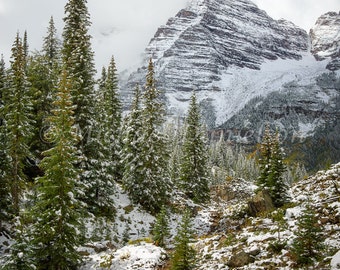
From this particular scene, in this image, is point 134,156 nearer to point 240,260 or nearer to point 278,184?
point 278,184

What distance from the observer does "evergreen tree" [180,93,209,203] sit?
42906 millimetres

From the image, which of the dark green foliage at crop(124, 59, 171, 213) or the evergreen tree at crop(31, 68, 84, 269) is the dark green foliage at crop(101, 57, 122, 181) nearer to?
the dark green foliage at crop(124, 59, 171, 213)

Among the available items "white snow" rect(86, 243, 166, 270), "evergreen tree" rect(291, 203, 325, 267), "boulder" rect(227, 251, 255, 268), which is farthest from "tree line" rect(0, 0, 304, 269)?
"evergreen tree" rect(291, 203, 325, 267)

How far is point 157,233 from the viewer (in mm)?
21453

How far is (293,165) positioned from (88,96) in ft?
630

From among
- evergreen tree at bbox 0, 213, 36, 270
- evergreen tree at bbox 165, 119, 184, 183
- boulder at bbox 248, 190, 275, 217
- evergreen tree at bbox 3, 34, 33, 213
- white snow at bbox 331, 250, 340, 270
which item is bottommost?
evergreen tree at bbox 165, 119, 184, 183

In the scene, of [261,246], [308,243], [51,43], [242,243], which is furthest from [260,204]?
[51,43]

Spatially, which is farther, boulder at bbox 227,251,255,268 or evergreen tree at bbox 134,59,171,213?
evergreen tree at bbox 134,59,171,213

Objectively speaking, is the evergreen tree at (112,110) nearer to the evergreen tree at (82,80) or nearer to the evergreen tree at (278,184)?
the evergreen tree at (82,80)

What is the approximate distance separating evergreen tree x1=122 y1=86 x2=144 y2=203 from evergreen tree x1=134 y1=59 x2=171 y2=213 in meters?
0.31

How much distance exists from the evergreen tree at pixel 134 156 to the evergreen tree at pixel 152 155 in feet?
1.00

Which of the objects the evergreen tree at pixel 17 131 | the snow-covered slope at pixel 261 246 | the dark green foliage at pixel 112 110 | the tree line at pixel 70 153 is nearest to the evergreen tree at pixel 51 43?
the tree line at pixel 70 153

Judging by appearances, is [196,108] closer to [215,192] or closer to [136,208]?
[136,208]

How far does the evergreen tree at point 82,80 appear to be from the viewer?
2692cm
